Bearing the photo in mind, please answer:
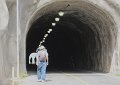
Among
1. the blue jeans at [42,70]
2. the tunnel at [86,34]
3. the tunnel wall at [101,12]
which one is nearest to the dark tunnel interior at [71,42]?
the tunnel at [86,34]

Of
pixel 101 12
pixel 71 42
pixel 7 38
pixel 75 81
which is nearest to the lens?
pixel 75 81

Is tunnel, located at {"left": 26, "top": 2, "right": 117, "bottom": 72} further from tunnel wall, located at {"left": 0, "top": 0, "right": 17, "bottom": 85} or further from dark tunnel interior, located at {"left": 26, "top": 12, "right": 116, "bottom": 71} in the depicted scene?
tunnel wall, located at {"left": 0, "top": 0, "right": 17, "bottom": 85}

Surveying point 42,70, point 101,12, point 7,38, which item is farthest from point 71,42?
point 42,70

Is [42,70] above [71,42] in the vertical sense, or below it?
below

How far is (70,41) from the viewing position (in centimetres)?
5241

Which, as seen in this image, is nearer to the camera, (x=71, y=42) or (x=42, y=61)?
(x=42, y=61)

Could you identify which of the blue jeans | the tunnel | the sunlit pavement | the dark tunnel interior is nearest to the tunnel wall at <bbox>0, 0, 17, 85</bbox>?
the sunlit pavement

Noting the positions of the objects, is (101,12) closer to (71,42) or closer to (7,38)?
(7,38)

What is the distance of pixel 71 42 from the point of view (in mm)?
51875

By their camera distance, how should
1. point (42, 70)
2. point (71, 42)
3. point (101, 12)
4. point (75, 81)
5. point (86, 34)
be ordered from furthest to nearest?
point (71, 42), point (86, 34), point (101, 12), point (42, 70), point (75, 81)

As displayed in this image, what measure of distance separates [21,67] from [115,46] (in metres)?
7.36

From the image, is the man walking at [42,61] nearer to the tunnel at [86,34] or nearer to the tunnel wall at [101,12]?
the tunnel wall at [101,12]

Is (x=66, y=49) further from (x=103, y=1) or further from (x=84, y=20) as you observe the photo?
(x=103, y=1)

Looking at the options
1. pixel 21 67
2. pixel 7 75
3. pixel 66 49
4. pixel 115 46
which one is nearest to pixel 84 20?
pixel 115 46
